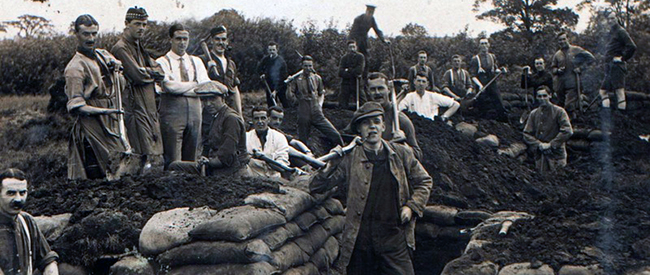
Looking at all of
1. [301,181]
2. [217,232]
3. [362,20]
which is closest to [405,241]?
[217,232]

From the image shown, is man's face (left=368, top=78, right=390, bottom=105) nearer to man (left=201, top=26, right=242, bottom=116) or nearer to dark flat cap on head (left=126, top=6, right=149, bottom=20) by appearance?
dark flat cap on head (left=126, top=6, right=149, bottom=20)

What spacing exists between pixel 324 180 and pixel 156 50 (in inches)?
505

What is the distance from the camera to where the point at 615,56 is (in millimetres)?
14633

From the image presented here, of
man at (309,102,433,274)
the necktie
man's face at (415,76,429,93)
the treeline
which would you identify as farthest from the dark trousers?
the treeline

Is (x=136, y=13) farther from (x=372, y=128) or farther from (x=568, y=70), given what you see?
(x=568, y=70)

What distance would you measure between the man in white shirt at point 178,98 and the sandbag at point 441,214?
101 inches

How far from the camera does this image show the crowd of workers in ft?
19.8

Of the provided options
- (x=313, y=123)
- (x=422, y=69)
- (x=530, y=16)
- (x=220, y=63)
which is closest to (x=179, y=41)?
(x=220, y=63)

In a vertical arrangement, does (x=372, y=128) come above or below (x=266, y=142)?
above

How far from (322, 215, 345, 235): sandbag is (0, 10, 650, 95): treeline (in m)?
10.0

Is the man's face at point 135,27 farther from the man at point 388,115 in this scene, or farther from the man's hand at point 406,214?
the man's hand at point 406,214

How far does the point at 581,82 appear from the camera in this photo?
15117mm

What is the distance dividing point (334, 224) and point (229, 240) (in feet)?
7.75

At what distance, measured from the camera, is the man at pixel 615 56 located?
47.2 feet
